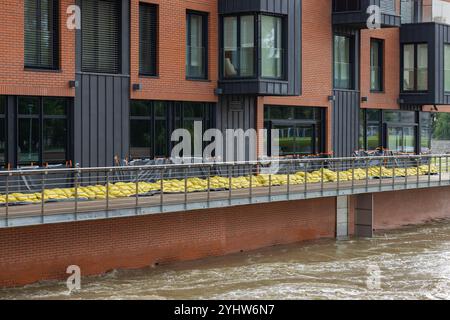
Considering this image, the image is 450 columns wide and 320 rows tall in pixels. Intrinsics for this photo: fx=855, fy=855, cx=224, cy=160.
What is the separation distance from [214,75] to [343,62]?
6818 mm

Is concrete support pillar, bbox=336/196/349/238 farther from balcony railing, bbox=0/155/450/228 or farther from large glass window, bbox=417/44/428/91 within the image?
large glass window, bbox=417/44/428/91

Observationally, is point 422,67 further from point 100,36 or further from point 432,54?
point 100,36

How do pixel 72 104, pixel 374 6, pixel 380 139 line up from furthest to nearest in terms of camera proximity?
1. pixel 380 139
2. pixel 374 6
3. pixel 72 104

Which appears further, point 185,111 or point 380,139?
point 380,139

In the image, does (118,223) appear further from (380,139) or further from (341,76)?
(380,139)

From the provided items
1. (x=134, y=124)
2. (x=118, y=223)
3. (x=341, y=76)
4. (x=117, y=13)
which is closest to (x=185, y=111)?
(x=134, y=124)

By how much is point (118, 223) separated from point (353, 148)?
13367 mm

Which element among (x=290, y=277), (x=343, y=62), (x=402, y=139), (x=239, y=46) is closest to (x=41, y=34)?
(x=239, y=46)

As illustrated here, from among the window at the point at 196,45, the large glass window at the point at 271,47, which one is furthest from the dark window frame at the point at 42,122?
the large glass window at the point at 271,47

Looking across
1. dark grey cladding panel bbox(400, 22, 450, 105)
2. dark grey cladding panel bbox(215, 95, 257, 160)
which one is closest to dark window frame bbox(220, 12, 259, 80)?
dark grey cladding panel bbox(215, 95, 257, 160)

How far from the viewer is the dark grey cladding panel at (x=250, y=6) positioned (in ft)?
82.7

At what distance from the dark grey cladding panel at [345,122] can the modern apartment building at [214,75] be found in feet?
0.20

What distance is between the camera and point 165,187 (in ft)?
69.2

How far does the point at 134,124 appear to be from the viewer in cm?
2342
